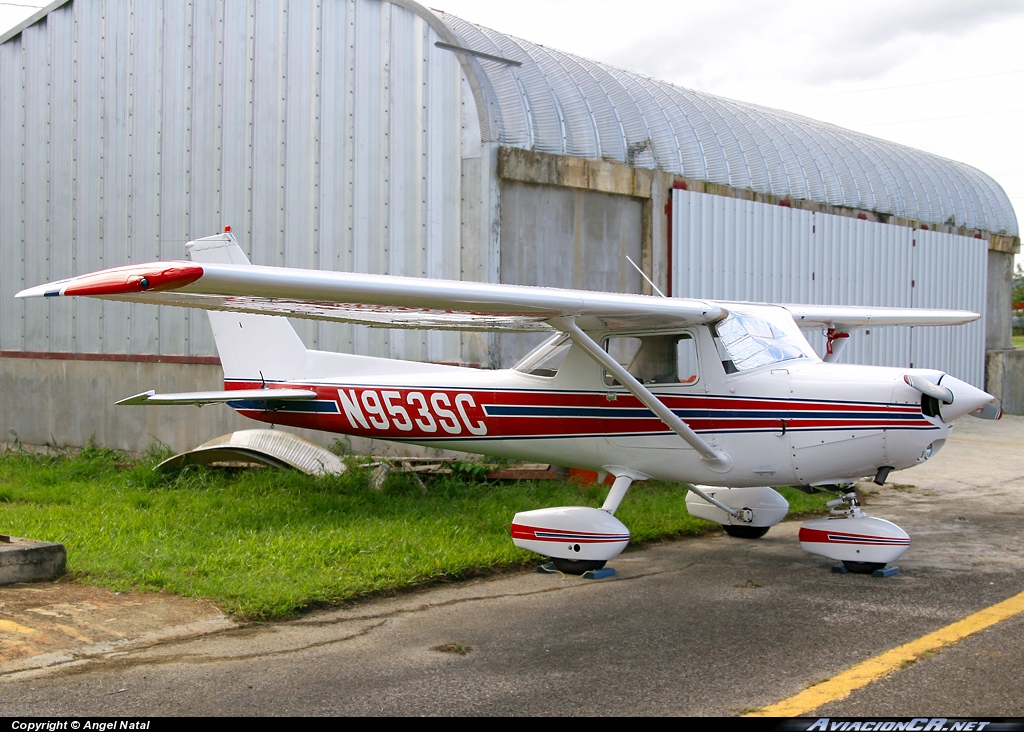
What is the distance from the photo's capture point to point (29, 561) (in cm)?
670

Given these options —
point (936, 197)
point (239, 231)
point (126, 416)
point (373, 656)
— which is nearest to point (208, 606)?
point (373, 656)

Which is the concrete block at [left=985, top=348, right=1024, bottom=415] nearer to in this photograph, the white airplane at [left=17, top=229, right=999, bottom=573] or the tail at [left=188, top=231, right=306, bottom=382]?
the white airplane at [left=17, top=229, right=999, bottom=573]

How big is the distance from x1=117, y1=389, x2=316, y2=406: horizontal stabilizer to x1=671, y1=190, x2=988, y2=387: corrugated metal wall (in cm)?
527

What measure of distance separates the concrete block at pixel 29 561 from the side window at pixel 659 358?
13.3 feet

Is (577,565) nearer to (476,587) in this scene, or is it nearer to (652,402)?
(476,587)

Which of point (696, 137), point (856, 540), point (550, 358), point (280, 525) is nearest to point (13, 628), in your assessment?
point (280, 525)

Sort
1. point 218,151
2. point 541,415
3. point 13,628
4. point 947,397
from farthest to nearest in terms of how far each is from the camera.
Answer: point 218,151
point 541,415
point 947,397
point 13,628

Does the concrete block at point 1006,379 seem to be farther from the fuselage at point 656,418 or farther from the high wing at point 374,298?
the fuselage at point 656,418

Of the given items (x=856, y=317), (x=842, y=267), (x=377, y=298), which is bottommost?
(x=856, y=317)

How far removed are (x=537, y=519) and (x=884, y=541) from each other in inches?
95.4

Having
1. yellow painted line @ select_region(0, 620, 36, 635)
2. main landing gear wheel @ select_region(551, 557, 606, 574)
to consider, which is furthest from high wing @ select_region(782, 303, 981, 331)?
yellow painted line @ select_region(0, 620, 36, 635)

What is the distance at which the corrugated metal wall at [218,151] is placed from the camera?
11258 mm

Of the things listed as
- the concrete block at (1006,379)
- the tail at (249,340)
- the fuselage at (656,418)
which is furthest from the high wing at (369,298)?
the concrete block at (1006,379)

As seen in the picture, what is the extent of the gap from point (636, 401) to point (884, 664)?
3.00 meters
